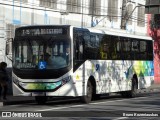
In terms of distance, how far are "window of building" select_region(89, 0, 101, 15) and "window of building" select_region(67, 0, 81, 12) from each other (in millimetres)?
1899

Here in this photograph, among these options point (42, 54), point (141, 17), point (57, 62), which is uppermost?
point (141, 17)

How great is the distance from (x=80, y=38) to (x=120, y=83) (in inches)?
203

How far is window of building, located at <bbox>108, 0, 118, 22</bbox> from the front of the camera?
4275 cm

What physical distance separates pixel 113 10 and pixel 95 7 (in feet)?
12.3

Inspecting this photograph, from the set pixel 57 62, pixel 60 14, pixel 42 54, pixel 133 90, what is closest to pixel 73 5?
pixel 60 14

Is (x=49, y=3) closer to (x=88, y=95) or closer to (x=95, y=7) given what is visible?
(x=95, y=7)

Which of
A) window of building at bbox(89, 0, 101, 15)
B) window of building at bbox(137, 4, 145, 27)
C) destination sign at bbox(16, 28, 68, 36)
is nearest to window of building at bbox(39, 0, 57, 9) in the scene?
window of building at bbox(89, 0, 101, 15)

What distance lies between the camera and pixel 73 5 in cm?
3700

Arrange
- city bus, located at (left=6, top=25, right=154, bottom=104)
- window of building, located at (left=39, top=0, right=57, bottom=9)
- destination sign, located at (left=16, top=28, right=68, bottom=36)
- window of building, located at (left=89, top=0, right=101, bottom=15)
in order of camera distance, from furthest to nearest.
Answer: window of building, located at (left=89, top=0, right=101, bottom=15) → window of building, located at (left=39, top=0, right=57, bottom=9) → destination sign, located at (left=16, top=28, right=68, bottom=36) → city bus, located at (left=6, top=25, right=154, bottom=104)

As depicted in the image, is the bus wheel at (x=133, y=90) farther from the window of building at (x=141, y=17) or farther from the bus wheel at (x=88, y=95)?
the window of building at (x=141, y=17)

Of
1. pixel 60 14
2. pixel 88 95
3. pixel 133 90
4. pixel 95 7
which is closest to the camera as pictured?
pixel 88 95

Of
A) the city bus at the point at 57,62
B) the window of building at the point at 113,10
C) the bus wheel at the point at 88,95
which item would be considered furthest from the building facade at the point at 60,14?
the bus wheel at the point at 88,95

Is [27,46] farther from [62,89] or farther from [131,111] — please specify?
[131,111]

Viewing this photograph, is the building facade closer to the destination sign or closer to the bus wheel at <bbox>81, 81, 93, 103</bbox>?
the destination sign
